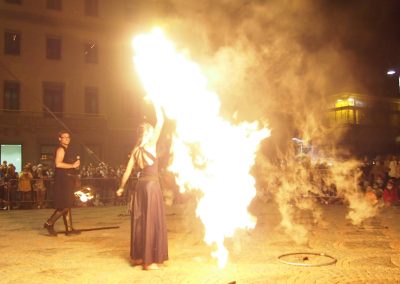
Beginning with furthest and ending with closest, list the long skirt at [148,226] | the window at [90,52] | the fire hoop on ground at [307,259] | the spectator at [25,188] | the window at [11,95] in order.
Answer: the window at [90,52], the window at [11,95], the spectator at [25,188], the fire hoop on ground at [307,259], the long skirt at [148,226]

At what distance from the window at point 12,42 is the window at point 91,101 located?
4.96m

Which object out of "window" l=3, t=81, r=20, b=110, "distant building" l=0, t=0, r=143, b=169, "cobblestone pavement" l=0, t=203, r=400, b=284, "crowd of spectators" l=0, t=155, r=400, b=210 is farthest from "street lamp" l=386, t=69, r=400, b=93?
A: "cobblestone pavement" l=0, t=203, r=400, b=284

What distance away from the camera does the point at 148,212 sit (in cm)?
604

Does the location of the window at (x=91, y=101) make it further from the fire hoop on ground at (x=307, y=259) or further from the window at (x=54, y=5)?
the fire hoop on ground at (x=307, y=259)

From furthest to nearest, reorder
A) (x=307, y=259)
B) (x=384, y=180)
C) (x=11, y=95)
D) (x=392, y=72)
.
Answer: (x=392, y=72) → (x=11, y=95) → (x=384, y=180) → (x=307, y=259)

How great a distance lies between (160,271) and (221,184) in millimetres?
1757

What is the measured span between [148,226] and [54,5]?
25940 mm

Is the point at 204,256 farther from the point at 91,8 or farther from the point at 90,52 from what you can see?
the point at 91,8

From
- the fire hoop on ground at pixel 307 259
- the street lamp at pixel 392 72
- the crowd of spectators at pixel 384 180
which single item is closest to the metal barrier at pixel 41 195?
the crowd of spectators at pixel 384 180

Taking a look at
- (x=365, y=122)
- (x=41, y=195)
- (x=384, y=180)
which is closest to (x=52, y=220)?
(x=41, y=195)

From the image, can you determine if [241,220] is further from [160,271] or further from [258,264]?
[160,271]

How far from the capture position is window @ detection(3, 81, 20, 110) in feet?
88.4

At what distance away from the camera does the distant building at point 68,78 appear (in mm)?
26953

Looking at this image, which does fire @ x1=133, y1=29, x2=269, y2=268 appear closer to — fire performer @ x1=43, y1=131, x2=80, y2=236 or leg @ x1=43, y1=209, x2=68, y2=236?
fire performer @ x1=43, y1=131, x2=80, y2=236
